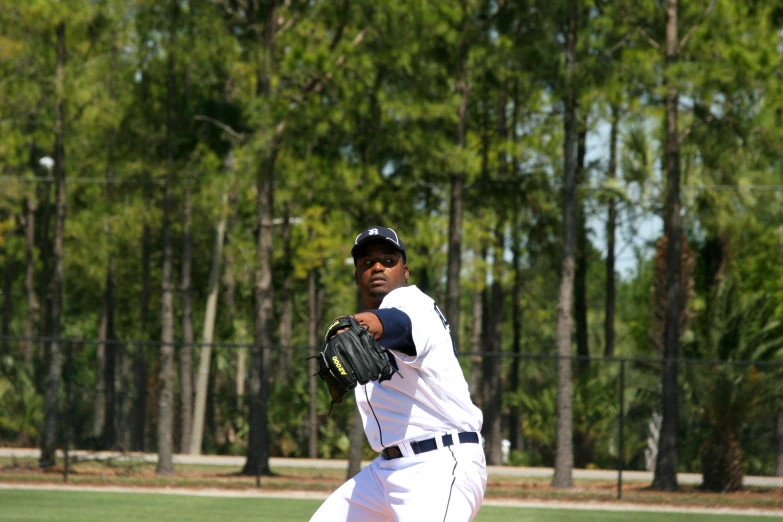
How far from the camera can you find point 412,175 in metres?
22.1

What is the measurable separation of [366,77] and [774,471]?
10038 millimetres

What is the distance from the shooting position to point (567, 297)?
20.9m

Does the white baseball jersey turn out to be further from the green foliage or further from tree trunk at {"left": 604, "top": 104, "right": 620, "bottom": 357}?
tree trunk at {"left": 604, "top": 104, "right": 620, "bottom": 357}

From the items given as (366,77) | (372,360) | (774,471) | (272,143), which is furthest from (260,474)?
(372,360)

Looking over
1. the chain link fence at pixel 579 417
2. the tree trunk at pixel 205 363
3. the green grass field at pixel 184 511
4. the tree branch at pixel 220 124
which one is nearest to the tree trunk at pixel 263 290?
the chain link fence at pixel 579 417

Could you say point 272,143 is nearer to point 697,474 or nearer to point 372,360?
point 697,474

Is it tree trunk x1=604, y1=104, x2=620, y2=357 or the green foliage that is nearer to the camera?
the green foliage

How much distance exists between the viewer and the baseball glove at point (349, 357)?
14.2ft

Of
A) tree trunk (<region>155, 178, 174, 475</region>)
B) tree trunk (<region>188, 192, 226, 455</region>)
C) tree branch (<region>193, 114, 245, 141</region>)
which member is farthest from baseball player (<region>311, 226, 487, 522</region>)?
tree branch (<region>193, 114, 245, 141</region>)

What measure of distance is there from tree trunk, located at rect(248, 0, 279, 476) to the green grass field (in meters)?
2.99

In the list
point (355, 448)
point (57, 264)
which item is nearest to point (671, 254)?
point (355, 448)

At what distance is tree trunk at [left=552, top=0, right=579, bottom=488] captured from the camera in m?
20.3

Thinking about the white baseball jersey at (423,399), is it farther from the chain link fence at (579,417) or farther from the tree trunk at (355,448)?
the tree trunk at (355,448)

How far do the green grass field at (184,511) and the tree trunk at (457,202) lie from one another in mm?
6361
